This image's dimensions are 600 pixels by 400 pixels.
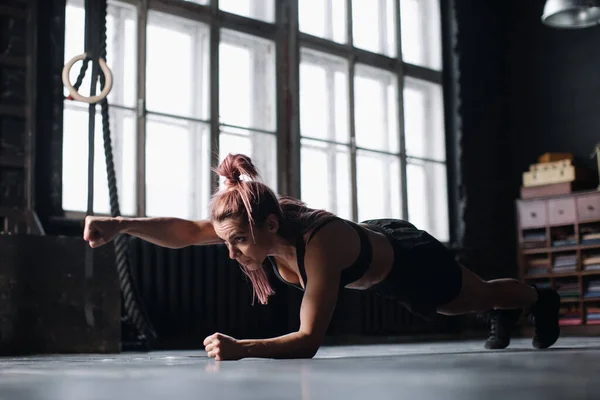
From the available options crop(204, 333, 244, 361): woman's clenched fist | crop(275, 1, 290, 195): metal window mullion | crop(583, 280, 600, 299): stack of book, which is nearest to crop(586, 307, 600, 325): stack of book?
crop(583, 280, 600, 299): stack of book

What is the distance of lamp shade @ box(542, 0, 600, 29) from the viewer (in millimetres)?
5727

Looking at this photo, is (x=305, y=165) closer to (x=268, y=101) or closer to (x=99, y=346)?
(x=268, y=101)

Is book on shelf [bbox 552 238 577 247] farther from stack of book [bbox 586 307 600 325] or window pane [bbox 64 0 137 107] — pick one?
window pane [bbox 64 0 137 107]

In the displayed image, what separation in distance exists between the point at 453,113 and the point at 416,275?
Result: 5.39m

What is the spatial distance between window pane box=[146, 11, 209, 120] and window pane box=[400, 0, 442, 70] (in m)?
2.36

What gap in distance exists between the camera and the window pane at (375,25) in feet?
23.2

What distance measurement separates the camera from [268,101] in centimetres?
629

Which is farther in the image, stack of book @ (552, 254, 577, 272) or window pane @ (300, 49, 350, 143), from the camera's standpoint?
stack of book @ (552, 254, 577, 272)

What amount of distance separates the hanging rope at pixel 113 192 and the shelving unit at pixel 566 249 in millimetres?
3941

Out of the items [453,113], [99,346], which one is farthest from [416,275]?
[453,113]

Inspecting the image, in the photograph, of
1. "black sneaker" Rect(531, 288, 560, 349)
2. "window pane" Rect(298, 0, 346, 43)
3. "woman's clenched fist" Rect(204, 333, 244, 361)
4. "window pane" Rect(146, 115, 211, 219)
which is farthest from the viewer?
"window pane" Rect(298, 0, 346, 43)

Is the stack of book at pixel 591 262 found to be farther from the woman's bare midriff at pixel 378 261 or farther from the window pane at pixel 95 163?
the woman's bare midriff at pixel 378 261

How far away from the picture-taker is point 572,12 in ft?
19.1

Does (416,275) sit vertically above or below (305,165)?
below
